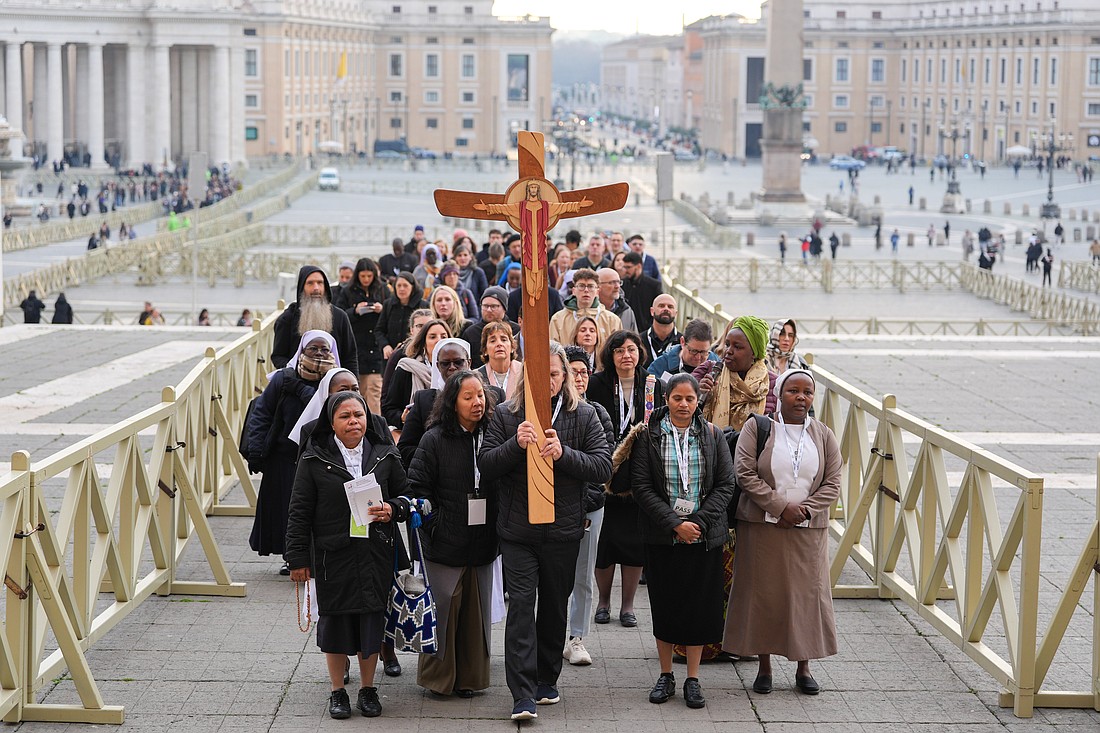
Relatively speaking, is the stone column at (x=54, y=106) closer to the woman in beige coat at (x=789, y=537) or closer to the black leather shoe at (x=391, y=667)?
the black leather shoe at (x=391, y=667)

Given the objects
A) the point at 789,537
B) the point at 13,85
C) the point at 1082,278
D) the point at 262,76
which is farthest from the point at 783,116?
the point at 789,537

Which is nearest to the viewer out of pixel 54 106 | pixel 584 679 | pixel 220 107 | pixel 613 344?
pixel 584 679

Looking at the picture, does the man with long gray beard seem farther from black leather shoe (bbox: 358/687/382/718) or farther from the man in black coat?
black leather shoe (bbox: 358/687/382/718)

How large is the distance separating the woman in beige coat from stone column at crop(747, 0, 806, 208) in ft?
172

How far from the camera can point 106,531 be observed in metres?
7.61

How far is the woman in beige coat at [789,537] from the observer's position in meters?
7.15

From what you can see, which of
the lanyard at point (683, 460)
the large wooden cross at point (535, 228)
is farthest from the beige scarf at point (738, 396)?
the large wooden cross at point (535, 228)

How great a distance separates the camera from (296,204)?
6406 cm

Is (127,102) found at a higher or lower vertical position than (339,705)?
higher

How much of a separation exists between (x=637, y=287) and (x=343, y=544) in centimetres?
693

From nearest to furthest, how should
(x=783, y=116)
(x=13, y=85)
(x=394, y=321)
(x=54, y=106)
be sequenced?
(x=394, y=321) < (x=783, y=116) < (x=13, y=85) < (x=54, y=106)

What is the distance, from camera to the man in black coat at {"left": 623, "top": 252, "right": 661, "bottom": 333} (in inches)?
524

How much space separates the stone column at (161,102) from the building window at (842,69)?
50812mm

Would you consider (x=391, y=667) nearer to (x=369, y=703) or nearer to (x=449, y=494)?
(x=369, y=703)
